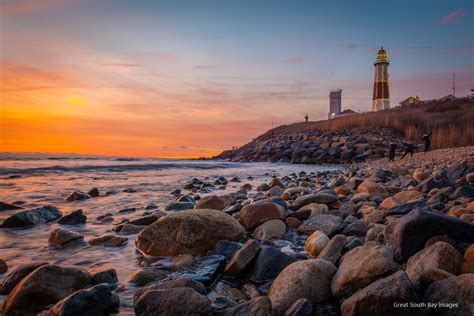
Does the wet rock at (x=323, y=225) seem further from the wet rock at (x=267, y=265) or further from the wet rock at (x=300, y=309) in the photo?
the wet rock at (x=300, y=309)

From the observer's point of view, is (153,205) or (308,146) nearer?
(153,205)

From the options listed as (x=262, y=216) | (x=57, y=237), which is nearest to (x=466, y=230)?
(x=262, y=216)

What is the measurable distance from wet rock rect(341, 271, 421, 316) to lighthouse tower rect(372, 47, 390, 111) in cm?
6466

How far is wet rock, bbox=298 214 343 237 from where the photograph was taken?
3489 mm

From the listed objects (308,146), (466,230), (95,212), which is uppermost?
(308,146)

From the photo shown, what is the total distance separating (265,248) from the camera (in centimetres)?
262

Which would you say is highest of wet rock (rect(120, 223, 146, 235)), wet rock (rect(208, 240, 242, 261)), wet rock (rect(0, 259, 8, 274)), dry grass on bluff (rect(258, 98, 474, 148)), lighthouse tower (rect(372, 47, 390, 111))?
lighthouse tower (rect(372, 47, 390, 111))

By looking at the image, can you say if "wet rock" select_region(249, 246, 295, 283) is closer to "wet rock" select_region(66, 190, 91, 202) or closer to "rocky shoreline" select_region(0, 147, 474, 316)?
"rocky shoreline" select_region(0, 147, 474, 316)

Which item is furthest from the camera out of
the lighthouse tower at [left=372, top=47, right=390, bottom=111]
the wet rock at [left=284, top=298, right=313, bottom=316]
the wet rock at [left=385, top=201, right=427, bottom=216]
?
the lighthouse tower at [left=372, top=47, right=390, bottom=111]

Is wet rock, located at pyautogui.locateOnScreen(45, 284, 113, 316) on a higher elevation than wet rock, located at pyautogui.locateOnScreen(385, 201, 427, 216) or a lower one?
lower

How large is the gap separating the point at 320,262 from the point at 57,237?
2.91m

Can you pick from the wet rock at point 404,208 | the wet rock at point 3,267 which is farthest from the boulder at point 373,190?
the wet rock at point 3,267

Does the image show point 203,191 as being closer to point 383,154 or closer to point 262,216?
point 262,216

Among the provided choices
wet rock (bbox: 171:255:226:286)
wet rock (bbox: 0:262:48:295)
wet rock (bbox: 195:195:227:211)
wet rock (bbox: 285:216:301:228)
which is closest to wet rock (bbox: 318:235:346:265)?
wet rock (bbox: 171:255:226:286)
